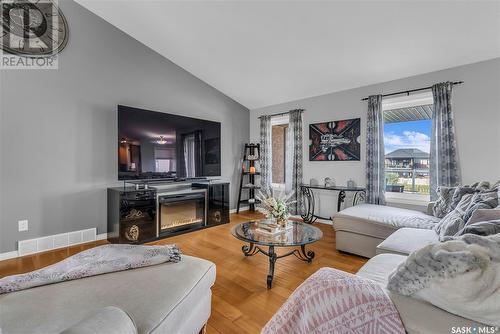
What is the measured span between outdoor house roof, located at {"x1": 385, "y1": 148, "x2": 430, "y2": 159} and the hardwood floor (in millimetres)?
1581

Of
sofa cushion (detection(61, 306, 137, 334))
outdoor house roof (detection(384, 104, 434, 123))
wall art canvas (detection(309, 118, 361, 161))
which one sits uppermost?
outdoor house roof (detection(384, 104, 434, 123))

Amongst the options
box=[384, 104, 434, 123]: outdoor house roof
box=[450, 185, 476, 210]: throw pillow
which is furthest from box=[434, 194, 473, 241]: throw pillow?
box=[384, 104, 434, 123]: outdoor house roof

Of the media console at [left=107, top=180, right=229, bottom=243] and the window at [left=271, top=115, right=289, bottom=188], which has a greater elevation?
the window at [left=271, top=115, right=289, bottom=188]

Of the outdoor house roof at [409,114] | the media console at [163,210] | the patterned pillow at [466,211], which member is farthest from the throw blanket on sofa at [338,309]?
the outdoor house roof at [409,114]

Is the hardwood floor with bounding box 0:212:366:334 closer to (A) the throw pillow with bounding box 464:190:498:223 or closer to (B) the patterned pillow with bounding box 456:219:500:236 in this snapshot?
(A) the throw pillow with bounding box 464:190:498:223

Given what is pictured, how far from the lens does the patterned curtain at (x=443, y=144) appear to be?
2951mm

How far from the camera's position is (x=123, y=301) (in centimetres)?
104

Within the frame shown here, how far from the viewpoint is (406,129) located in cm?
353

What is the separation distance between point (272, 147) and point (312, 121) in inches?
48.3

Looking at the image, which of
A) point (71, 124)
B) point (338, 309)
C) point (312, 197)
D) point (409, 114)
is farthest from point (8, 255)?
point (409, 114)

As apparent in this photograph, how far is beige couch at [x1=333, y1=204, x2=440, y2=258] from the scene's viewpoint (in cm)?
251

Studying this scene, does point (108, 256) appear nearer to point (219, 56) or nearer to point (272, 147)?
point (219, 56)

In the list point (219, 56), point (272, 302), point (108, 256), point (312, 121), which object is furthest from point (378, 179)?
point (108, 256)

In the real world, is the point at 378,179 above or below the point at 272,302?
above
